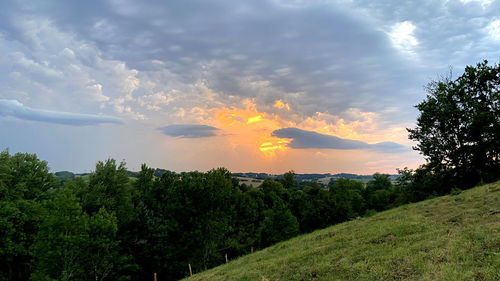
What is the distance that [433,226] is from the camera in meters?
13.9

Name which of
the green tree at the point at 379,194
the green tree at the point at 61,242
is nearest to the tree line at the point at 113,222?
the green tree at the point at 61,242

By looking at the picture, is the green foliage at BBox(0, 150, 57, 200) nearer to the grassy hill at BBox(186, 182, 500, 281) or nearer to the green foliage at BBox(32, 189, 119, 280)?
the green foliage at BBox(32, 189, 119, 280)

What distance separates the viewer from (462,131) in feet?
Result: 109

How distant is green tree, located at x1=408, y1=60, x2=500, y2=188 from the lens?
31.9 metres

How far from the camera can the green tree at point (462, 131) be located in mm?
31891

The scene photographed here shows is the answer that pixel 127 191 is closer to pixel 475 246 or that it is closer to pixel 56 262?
pixel 56 262

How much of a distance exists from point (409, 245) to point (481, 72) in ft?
114

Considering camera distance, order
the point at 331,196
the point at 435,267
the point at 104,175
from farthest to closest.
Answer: the point at 331,196 → the point at 104,175 → the point at 435,267

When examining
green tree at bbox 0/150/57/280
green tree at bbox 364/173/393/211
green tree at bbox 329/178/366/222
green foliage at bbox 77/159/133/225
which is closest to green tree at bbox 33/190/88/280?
green tree at bbox 0/150/57/280

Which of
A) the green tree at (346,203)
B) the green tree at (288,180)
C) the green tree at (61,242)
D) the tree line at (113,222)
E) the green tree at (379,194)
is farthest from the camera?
the green tree at (288,180)

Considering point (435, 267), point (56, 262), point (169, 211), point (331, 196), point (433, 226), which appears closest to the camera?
point (435, 267)

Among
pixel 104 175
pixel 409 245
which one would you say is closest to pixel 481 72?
pixel 409 245

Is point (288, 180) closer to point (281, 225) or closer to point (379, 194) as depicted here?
point (379, 194)

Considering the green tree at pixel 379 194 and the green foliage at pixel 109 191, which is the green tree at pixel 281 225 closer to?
the green tree at pixel 379 194
